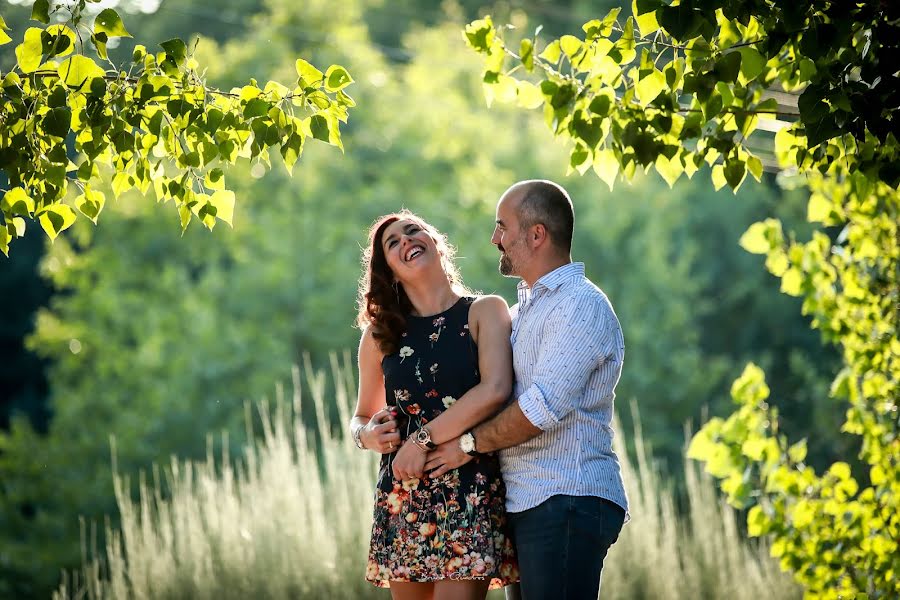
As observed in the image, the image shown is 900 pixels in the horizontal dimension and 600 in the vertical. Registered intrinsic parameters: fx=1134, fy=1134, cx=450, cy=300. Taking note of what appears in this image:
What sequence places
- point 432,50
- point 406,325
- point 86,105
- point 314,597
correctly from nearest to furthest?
point 86,105
point 406,325
point 314,597
point 432,50

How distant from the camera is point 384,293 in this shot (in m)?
3.11

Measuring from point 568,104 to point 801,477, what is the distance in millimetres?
2003

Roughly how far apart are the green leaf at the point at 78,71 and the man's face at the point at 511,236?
1049 millimetres

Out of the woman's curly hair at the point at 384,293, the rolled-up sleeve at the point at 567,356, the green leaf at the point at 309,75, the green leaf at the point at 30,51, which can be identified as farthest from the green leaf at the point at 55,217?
the rolled-up sleeve at the point at 567,356

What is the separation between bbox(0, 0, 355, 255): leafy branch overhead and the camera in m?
2.68

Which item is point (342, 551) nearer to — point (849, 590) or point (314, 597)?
point (314, 597)

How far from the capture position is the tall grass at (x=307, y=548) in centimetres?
527

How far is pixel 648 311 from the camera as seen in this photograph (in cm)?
1386

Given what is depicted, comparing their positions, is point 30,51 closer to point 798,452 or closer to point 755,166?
point 755,166

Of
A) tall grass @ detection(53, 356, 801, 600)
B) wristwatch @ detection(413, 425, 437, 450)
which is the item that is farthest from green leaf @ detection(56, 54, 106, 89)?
tall grass @ detection(53, 356, 801, 600)

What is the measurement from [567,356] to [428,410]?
0.43 m

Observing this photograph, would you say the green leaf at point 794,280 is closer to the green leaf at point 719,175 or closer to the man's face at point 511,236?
the green leaf at point 719,175

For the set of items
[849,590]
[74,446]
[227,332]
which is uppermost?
[227,332]

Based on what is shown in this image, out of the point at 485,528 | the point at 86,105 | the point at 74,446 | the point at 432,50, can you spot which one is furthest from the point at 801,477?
the point at 432,50
